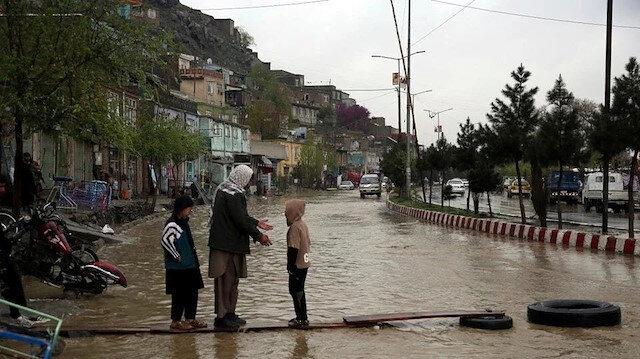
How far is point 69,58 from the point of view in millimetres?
11586

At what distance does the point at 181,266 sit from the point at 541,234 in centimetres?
1690

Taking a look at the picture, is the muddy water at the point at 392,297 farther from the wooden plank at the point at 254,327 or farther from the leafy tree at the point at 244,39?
the leafy tree at the point at 244,39

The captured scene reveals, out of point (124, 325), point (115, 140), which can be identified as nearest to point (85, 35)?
point (115, 140)

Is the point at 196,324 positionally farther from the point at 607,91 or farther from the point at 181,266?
the point at 607,91

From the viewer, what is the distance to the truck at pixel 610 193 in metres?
40.5

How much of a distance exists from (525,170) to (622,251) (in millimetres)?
65124

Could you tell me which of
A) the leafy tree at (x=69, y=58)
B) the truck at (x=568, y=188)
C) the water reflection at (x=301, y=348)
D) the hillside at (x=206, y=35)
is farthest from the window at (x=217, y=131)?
the water reflection at (x=301, y=348)

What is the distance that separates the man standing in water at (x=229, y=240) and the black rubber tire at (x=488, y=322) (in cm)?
253

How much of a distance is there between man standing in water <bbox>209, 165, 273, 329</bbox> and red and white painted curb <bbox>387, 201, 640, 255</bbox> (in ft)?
41.2

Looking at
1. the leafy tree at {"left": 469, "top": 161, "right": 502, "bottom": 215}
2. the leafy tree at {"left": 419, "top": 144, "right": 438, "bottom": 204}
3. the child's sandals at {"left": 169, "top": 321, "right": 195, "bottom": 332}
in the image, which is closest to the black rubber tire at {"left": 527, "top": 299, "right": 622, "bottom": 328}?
the child's sandals at {"left": 169, "top": 321, "right": 195, "bottom": 332}

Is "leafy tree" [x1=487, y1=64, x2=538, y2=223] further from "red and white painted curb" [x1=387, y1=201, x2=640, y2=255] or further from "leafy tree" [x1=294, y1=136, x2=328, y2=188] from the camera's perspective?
"leafy tree" [x1=294, y1=136, x2=328, y2=188]

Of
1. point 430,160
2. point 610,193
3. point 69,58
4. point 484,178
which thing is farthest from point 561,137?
point 430,160

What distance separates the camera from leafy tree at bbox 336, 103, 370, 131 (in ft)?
562

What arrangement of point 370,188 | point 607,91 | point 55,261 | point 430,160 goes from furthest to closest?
point 370,188
point 430,160
point 607,91
point 55,261
